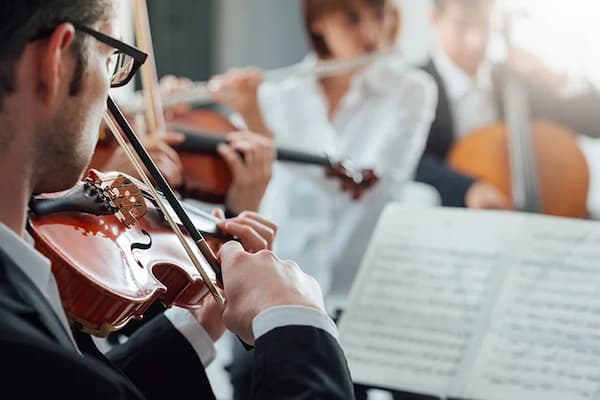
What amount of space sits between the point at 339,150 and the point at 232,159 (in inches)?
19.4

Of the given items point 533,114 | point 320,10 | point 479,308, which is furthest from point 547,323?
point 533,114

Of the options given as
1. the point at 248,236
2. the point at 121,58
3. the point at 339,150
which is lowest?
the point at 339,150

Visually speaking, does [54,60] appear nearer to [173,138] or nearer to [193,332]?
[193,332]

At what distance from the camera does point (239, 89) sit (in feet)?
5.97

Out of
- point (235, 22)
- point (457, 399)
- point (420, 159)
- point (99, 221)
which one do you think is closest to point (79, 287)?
point (99, 221)

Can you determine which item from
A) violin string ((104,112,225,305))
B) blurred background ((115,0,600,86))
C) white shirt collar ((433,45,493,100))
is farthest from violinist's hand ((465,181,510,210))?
violin string ((104,112,225,305))

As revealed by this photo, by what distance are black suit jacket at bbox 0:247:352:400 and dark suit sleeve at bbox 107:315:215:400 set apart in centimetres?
16

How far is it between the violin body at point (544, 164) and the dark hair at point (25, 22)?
1729 mm

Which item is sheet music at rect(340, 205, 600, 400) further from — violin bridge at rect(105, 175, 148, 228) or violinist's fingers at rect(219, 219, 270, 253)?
violin bridge at rect(105, 175, 148, 228)

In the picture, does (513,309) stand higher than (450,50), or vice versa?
(513,309)

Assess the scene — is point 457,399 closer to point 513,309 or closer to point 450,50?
point 513,309

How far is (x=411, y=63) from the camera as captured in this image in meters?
2.50

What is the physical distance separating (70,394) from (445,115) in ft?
6.27

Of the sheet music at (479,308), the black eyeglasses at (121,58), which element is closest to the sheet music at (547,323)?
the sheet music at (479,308)
